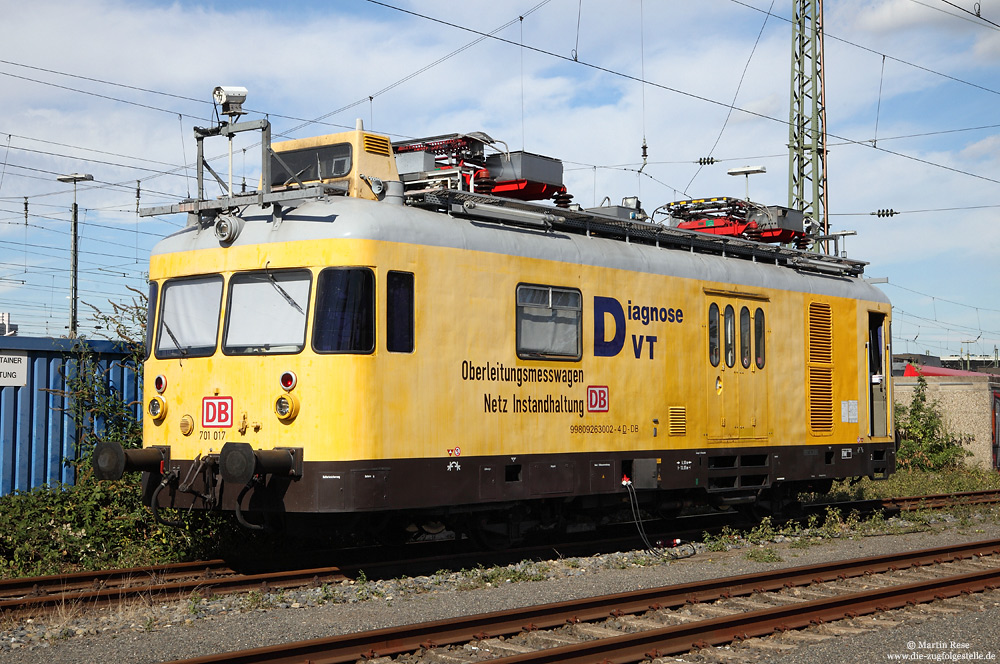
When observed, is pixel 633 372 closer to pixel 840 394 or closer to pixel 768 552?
pixel 768 552

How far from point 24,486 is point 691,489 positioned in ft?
25.7

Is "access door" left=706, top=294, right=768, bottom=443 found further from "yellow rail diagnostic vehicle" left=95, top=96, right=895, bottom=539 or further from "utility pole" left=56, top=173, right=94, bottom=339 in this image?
"utility pole" left=56, top=173, right=94, bottom=339

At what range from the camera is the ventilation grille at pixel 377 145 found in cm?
1045

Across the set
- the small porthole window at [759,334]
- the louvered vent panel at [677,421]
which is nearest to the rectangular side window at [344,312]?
the louvered vent panel at [677,421]

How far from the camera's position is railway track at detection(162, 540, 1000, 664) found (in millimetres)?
6977

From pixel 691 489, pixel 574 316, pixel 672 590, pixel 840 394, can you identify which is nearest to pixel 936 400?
pixel 840 394

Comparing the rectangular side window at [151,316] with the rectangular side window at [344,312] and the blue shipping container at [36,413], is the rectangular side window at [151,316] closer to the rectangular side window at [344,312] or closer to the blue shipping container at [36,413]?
the rectangular side window at [344,312]

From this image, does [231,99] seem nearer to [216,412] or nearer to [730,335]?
[216,412]

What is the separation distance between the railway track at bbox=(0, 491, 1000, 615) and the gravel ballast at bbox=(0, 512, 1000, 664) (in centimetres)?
19

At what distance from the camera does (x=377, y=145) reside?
1055cm

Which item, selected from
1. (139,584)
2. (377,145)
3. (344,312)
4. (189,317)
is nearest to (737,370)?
(377,145)

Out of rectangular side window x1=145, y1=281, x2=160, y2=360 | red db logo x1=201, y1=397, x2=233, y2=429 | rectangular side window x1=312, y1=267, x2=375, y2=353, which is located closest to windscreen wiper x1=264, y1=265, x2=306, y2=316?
→ rectangular side window x1=312, y1=267, x2=375, y2=353

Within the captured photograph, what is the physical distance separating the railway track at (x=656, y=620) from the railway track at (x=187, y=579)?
97.1 inches

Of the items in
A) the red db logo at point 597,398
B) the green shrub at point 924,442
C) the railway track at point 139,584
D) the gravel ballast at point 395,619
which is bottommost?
the gravel ballast at point 395,619
